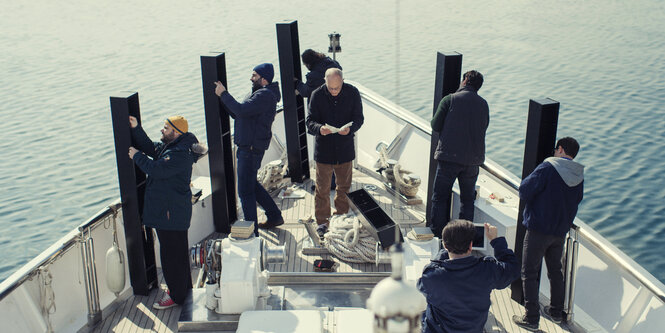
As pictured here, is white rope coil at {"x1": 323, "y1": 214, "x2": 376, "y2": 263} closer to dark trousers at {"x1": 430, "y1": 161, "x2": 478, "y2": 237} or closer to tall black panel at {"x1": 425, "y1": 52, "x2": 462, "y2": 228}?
dark trousers at {"x1": 430, "y1": 161, "x2": 478, "y2": 237}

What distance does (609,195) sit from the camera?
1034cm

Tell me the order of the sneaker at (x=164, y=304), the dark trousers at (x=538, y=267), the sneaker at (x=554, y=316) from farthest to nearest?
1. the sneaker at (x=164, y=304)
2. the sneaker at (x=554, y=316)
3. the dark trousers at (x=538, y=267)

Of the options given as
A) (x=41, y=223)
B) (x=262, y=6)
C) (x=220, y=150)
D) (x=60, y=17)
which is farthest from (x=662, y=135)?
(x=60, y=17)

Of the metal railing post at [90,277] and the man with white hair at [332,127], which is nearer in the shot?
the metal railing post at [90,277]

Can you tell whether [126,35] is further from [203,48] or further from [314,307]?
[314,307]

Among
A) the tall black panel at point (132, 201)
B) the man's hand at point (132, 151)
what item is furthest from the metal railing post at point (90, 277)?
the man's hand at point (132, 151)

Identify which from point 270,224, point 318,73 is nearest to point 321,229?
point 270,224

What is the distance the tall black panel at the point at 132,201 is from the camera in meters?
4.05

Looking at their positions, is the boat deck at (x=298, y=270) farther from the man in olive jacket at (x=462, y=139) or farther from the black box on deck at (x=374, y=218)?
the man in olive jacket at (x=462, y=139)

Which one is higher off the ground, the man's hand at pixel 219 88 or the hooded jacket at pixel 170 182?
the man's hand at pixel 219 88

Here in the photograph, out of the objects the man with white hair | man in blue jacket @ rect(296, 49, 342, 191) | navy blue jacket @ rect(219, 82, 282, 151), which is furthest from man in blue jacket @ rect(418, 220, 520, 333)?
man in blue jacket @ rect(296, 49, 342, 191)

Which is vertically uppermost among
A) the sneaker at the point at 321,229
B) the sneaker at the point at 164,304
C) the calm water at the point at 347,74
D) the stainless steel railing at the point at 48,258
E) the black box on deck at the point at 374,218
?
the stainless steel railing at the point at 48,258

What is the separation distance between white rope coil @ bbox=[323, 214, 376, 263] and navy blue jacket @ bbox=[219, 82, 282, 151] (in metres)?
0.85

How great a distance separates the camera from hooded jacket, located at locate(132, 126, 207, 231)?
3.79m
